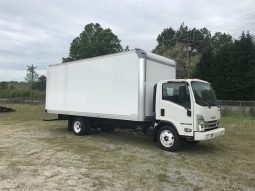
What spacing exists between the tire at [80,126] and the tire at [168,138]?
4.16 metres

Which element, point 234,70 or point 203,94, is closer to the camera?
point 203,94

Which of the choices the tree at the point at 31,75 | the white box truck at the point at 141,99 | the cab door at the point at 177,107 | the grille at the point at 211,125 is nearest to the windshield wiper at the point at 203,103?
the white box truck at the point at 141,99

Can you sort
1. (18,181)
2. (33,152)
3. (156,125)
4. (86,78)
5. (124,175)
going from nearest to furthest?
(18,181), (124,175), (33,152), (156,125), (86,78)

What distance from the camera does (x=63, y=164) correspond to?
8734 millimetres

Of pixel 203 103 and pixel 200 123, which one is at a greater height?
pixel 203 103

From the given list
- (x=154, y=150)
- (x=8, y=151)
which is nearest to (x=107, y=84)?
(x=154, y=150)

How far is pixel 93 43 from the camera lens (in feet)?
237

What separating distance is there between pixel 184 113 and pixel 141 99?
1.64m

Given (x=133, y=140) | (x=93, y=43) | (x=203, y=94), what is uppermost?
(x=93, y=43)

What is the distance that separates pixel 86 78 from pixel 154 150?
4607mm

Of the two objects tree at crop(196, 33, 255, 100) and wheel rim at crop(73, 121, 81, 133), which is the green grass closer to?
tree at crop(196, 33, 255, 100)

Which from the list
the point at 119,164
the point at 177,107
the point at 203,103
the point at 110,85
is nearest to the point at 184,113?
the point at 177,107

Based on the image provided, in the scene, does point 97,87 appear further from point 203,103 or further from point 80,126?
point 203,103

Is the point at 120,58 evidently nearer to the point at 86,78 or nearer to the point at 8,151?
the point at 86,78
